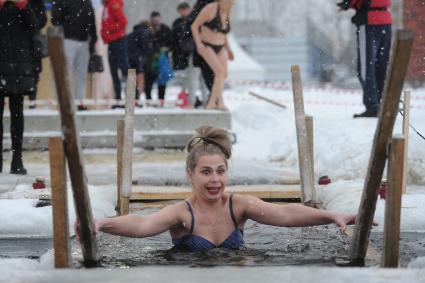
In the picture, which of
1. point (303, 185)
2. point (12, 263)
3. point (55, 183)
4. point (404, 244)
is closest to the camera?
point (55, 183)

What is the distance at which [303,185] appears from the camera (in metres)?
6.27

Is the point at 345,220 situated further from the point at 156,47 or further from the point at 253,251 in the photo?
the point at 156,47

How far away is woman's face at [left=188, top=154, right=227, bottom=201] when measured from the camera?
5.12 metres

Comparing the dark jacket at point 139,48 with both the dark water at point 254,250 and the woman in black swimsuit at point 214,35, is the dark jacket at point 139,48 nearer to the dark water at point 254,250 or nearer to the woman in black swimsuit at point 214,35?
the woman in black swimsuit at point 214,35

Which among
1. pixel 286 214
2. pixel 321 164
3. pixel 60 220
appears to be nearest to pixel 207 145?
pixel 286 214

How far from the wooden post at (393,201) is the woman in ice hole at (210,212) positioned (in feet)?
2.72

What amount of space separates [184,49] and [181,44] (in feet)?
0.40

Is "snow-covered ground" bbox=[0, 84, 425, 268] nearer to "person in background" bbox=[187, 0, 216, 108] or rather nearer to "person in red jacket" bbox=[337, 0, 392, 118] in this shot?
"person in red jacket" bbox=[337, 0, 392, 118]

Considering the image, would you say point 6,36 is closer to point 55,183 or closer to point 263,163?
point 263,163

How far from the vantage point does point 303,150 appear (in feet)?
20.9

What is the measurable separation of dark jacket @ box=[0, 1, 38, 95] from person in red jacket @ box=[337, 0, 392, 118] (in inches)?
155

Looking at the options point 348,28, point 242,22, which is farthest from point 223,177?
point 242,22

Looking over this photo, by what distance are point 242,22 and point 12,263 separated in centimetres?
6148

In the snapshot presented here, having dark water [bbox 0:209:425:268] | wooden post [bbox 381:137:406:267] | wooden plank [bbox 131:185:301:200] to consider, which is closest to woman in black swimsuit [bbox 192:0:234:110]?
wooden plank [bbox 131:185:301:200]
